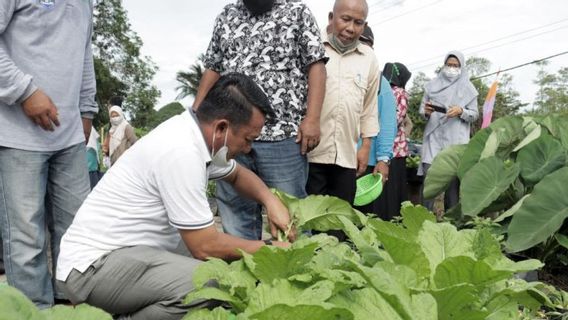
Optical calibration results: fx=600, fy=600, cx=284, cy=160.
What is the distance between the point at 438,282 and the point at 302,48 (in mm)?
1585

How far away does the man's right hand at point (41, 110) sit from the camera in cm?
229

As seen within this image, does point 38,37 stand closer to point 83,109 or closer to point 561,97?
point 83,109

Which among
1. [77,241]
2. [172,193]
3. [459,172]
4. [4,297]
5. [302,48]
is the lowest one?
[459,172]

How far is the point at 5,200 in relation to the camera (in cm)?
232

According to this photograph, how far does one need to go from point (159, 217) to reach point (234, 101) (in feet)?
1.60

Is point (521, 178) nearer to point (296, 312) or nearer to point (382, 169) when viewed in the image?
point (382, 169)

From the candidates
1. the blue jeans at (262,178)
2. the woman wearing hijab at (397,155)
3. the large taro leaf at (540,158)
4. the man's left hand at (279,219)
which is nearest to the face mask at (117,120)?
the woman wearing hijab at (397,155)

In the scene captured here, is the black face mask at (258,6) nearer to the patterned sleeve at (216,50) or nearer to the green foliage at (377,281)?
the patterned sleeve at (216,50)

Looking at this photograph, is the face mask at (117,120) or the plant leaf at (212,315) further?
the face mask at (117,120)

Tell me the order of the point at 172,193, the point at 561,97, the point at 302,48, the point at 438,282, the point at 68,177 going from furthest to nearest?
the point at 561,97
the point at 302,48
the point at 68,177
the point at 172,193
the point at 438,282

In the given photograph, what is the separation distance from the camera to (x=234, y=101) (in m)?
2.03

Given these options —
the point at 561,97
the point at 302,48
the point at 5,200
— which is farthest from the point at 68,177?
the point at 561,97

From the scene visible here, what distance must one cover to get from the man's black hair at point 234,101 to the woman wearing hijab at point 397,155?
3255 millimetres

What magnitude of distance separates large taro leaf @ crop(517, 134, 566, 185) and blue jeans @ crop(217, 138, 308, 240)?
117cm
